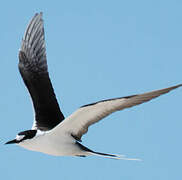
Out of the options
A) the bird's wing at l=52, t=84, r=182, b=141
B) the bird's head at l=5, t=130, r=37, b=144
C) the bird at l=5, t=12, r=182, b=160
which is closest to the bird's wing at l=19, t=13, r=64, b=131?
the bird at l=5, t=12, r=182, b=160

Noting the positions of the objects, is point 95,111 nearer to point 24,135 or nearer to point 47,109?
point 24,135

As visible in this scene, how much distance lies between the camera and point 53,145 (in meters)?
7.16

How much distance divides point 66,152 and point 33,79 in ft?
6.69

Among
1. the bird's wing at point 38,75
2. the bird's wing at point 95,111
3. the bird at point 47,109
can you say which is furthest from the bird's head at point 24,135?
the bird's wing at point 38,75

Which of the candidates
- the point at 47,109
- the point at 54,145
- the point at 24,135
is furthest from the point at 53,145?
the point at 47,109

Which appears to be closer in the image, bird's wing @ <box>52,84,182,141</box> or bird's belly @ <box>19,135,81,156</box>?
bird's wing @ <box>52,84,182,141</box>

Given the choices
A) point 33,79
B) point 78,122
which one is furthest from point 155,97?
point 33,79

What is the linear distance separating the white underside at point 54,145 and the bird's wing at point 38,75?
2.32 feet

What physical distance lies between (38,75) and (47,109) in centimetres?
92

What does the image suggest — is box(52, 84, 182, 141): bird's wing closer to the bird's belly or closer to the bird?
the bird

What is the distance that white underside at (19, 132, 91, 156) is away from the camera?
7125mm

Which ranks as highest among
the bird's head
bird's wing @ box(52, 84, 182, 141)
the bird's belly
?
bird's wing @ box(52, 84, 182, 141)

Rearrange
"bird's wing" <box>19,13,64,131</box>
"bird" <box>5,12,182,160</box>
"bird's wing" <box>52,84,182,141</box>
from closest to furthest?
"bird's wing" <box>52,84,182,141</box>
"bird" <box>5,12,182,160</box>
"bird's wing" <box>19,13,64,131</box>

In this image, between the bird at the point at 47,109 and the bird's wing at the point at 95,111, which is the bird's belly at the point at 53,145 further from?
the bird's wing at the point at 95,111
